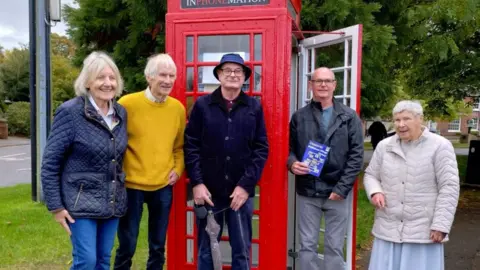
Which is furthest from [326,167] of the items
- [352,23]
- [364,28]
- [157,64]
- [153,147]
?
[352,23]

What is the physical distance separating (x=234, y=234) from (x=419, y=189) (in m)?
1.32

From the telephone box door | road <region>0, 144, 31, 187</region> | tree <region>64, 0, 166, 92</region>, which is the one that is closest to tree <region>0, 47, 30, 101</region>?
road <region>0, 144, 31, 187</region>

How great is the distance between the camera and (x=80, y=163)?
2785 millimetres

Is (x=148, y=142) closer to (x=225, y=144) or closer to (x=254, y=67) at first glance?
(x=225, y=144)

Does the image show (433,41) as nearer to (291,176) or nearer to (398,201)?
(291,176)

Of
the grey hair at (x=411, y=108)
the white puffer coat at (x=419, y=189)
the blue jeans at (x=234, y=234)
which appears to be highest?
the grey hair at (x=411, y=108)

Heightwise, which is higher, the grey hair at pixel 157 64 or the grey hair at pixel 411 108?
the grey hair at pixel 157 64

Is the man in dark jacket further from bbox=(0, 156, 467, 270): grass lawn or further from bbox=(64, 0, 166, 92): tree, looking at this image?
bbox=(64, 0, 166, 92): tree

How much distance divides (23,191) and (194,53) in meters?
8.22

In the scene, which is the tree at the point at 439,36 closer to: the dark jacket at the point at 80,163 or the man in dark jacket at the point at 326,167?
the man in dark jacket at the point at 326,167

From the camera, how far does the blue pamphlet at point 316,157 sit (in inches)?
136

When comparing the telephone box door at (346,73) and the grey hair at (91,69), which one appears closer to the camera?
the grey hair at (91,69)

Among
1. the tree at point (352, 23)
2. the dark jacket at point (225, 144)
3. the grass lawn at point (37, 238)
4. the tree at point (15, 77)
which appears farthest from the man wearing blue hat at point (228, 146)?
the tree at point (15, 77)

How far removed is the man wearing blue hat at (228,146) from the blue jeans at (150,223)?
0.26m
